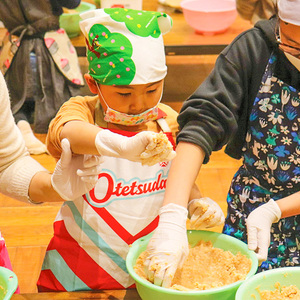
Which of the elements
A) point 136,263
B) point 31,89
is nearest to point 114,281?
point 136,263

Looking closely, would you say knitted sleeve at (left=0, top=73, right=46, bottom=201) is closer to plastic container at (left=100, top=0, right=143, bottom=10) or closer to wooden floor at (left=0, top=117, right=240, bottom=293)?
wooden floor at (left=0, top=117, right=240, bottom=293)

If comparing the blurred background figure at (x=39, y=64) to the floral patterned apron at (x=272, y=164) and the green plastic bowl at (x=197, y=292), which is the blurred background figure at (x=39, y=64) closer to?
the floral patterned apron at (x=272, y=164)

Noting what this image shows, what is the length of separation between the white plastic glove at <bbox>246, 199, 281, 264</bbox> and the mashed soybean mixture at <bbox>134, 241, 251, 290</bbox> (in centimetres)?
5

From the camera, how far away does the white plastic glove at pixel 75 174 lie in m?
1.35

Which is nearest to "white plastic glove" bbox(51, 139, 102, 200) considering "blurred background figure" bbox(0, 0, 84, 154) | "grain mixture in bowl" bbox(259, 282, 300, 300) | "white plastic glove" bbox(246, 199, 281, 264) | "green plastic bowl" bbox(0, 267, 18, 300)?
"green plastic bowl" bbox(0, 267, 18, 300)

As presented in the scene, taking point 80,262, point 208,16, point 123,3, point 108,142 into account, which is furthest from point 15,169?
point 208,16

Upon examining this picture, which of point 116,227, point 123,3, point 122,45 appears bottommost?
point 123,3

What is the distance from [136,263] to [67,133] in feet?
Answer: 1.18

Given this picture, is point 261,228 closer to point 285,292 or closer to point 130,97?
point 285,292

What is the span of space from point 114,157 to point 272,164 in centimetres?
44

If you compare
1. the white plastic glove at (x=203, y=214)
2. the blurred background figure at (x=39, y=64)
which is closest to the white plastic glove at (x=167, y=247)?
the white plastic glove at (x=203, y=214)

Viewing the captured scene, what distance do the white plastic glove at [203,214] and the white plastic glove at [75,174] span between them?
272 millimetres

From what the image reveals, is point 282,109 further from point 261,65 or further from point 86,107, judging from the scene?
A: point 86,107

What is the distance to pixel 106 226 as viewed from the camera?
1538mm
